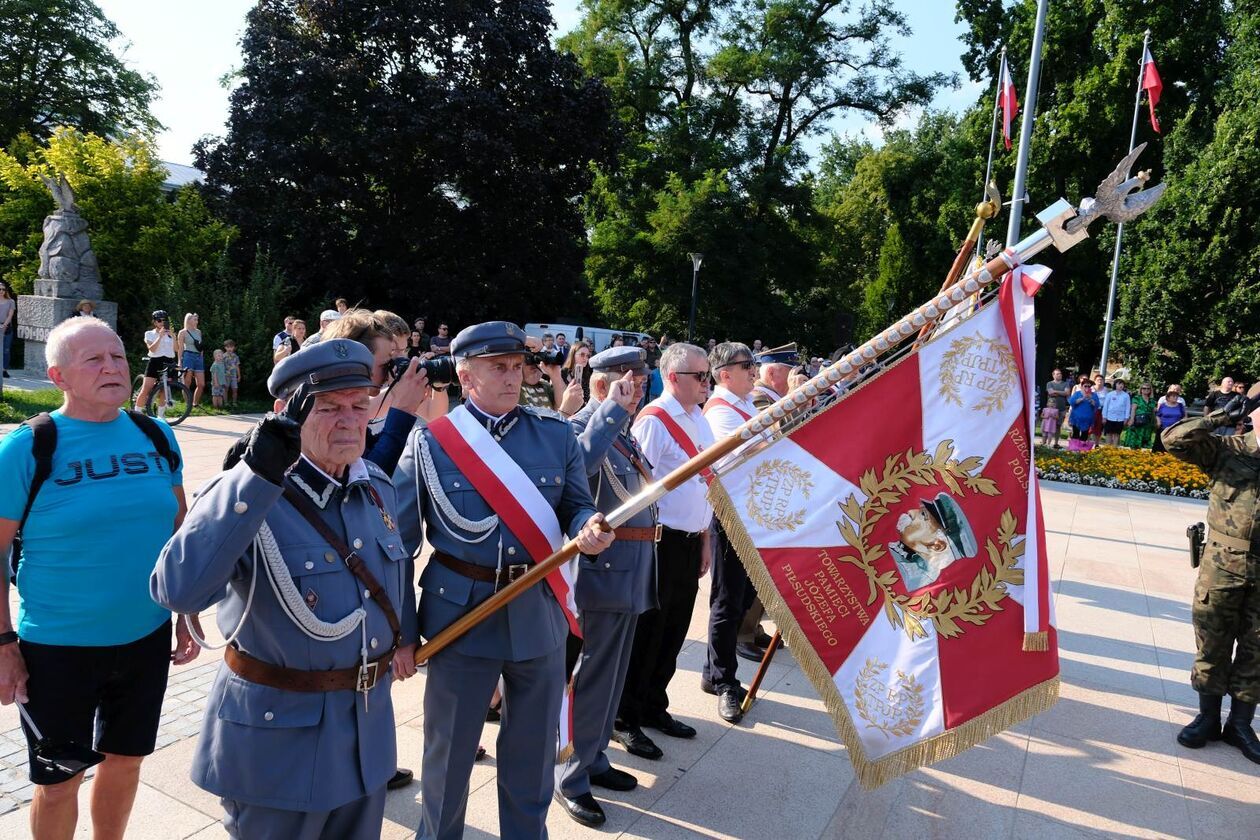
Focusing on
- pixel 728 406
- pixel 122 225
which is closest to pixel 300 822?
pixel 728 406

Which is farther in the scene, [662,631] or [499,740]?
[662,631]

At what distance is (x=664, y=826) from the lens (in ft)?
11.6

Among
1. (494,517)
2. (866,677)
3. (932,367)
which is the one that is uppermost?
(932,367)

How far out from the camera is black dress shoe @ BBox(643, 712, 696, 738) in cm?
436

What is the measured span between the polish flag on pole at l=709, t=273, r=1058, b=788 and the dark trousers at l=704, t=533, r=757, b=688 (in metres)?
1.69

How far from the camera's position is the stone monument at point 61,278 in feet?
55.6

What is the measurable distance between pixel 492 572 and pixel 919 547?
1.52 m

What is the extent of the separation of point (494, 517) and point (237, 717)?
106 cm

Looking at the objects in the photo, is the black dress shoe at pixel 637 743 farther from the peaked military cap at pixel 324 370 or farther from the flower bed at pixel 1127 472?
the flower bed at pixel 1127 472

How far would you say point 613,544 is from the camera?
3762 millimetres

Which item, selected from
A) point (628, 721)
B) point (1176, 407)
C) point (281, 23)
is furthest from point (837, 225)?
point (628, 721)

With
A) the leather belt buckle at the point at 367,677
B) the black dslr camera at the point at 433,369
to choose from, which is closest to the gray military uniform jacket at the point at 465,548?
the black dslr camera at the point at 433,369

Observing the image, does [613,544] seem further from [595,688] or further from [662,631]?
[662,631]

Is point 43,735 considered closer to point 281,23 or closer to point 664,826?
point 664,826
